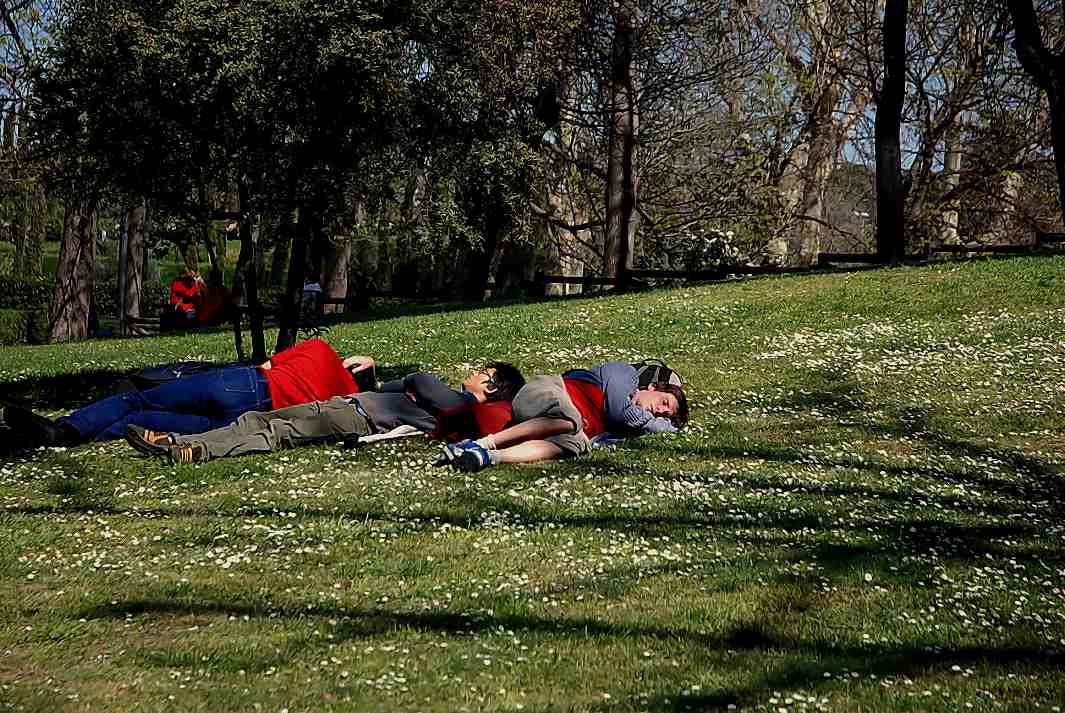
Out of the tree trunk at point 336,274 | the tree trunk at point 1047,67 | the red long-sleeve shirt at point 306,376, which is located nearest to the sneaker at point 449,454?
the red long-sleeve shirt at point 306,376

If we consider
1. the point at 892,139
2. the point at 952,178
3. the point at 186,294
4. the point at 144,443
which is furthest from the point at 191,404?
the point at 952,178

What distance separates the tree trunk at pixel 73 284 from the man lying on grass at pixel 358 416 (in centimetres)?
2572

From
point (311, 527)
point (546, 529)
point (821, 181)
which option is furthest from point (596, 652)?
point (821, 181)

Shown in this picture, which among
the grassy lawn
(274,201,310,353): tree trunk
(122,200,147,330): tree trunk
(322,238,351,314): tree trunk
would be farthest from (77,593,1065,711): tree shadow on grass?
(322,238,351,314): tree trunk

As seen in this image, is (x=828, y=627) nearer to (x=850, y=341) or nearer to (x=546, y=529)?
(x=546, y=529)

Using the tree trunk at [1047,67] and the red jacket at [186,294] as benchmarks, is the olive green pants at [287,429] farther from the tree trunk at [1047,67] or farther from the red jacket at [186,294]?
the red jacket at [186,294]

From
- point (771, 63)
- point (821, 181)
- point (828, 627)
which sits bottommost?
point (828, 627)

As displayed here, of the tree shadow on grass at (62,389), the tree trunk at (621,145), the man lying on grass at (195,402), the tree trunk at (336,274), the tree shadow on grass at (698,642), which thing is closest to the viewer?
the tree shadow on grass at (698,642)

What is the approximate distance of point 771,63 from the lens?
125ft

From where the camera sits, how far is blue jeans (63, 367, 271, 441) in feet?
33.8

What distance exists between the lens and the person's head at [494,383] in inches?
413

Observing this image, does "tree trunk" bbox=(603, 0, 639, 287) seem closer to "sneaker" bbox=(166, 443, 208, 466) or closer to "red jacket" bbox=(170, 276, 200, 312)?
"red jacket" bbox=(170, 276, 200, 312)

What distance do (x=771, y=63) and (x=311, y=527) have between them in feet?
109

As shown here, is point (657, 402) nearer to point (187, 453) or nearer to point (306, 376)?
point (306, 376)
